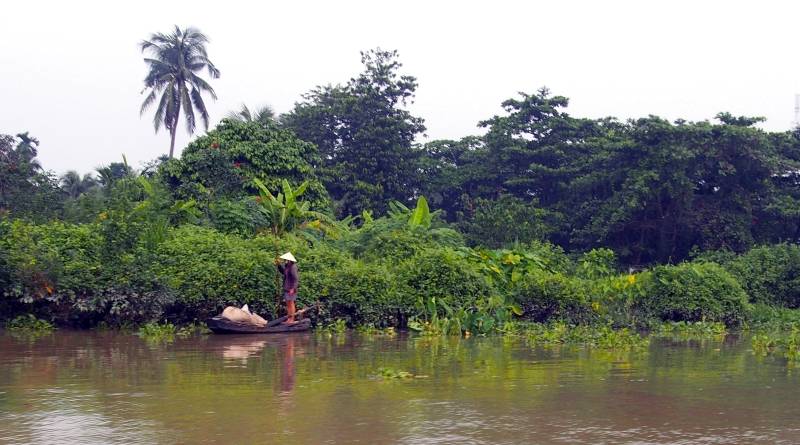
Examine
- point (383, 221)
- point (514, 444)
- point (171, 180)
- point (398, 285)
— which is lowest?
point (514, 444)

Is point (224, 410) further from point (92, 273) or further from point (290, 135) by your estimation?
point (290, 135)

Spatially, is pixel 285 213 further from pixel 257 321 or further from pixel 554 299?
pixel 554 299

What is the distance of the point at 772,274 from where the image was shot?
21203mm

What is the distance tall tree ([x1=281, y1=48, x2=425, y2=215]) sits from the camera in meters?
32.8

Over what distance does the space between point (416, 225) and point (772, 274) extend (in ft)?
29.0

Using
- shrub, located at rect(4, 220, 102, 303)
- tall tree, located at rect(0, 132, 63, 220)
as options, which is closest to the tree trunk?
tall tree, located at rect(0, 132, 63, 220)

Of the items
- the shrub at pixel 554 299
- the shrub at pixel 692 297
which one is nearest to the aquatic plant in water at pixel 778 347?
the shrub at pixel 692 297

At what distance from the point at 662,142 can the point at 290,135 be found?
38.2ft

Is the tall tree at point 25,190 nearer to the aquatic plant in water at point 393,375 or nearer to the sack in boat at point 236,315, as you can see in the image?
the sack in boat at point 236,315

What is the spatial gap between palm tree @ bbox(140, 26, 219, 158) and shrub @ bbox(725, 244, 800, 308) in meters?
26.3

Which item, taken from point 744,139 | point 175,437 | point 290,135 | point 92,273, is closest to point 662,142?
point 744,139

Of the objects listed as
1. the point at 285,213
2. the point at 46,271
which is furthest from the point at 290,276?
the point at 285,213

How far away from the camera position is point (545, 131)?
34781 mm

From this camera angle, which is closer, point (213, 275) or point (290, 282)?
point (290, 282)
